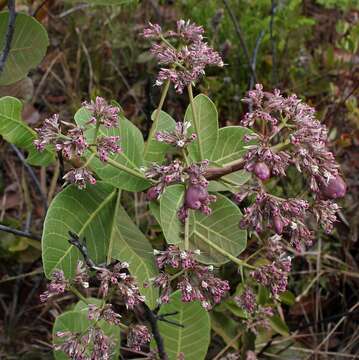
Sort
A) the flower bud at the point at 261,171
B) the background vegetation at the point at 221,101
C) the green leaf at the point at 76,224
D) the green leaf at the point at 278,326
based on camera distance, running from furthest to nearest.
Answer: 1. the background vegetation at the point at 221,101
2. the green leaf at the point at 278,326
3. the green leaf at the point at 76,224
4. the flower bud at the point at 261,171

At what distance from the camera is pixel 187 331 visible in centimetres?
161

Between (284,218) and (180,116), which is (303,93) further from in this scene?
(284,218)

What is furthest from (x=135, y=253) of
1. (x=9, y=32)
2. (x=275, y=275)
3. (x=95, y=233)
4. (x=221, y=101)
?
(x=221, y=101)

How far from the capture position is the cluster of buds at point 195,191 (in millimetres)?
1146

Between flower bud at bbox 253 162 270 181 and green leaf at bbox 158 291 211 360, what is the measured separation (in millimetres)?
571

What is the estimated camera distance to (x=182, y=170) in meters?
1.19

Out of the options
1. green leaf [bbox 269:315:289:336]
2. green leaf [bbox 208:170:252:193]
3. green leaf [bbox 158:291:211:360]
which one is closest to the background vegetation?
green leaf [bbox 269:315:289:336]

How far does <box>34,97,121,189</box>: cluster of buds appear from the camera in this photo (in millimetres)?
1188

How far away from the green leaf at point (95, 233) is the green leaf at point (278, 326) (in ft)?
2.12

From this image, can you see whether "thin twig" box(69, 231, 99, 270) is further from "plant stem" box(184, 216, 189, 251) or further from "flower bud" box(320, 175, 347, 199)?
"flower bud" box(320, 175, 347, 199)

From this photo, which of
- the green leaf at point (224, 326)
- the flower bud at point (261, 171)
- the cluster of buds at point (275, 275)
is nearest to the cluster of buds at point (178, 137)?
the flower bud at point (261, 171)

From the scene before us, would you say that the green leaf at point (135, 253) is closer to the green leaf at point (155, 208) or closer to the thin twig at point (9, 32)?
the green leaf at point (155, 208)

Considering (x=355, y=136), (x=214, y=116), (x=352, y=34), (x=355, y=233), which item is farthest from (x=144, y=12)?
(x=214, y=116)

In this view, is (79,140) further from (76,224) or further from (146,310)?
(146,310)
